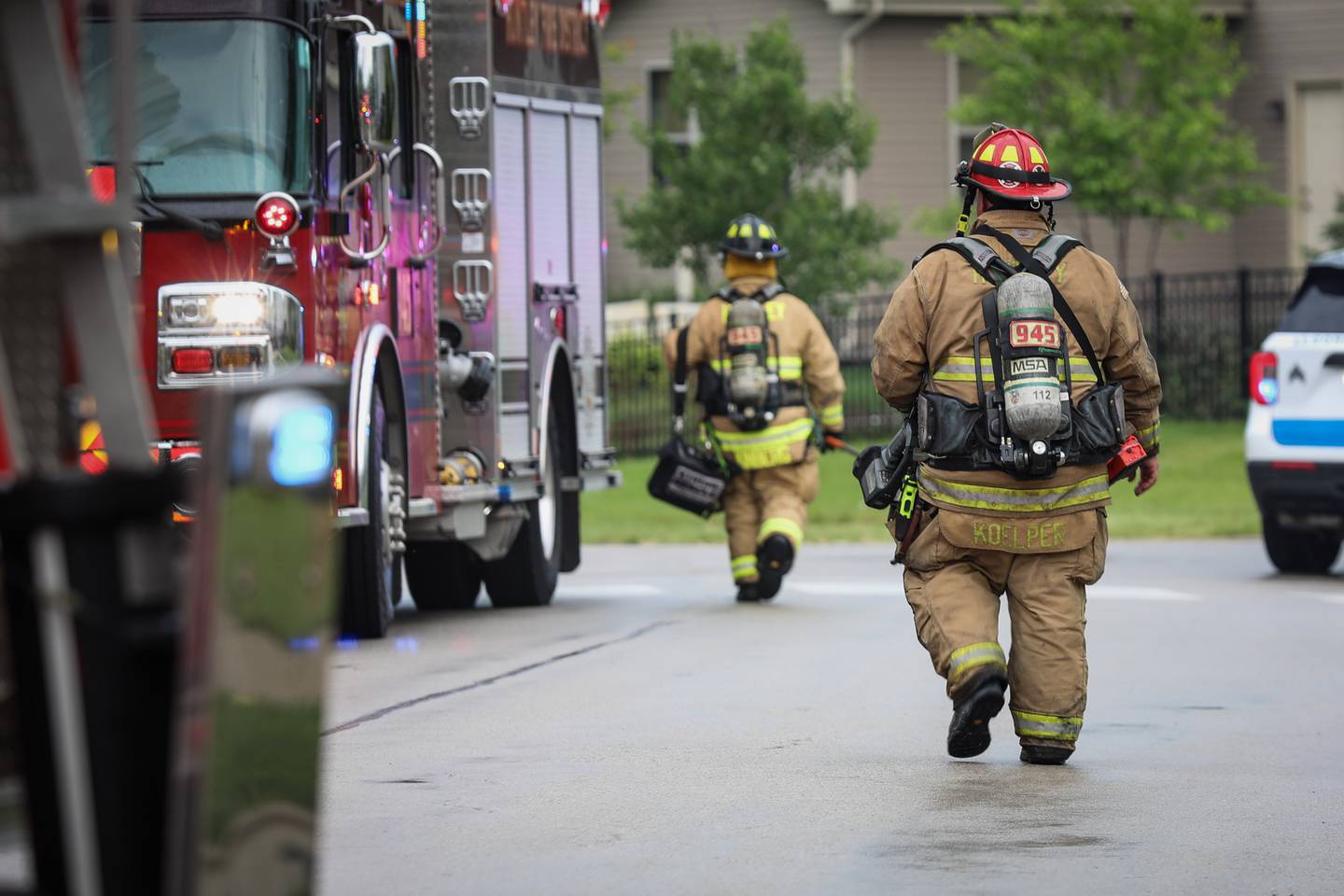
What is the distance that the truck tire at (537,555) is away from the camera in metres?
13.4

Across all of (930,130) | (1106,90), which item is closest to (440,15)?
(1106,90)

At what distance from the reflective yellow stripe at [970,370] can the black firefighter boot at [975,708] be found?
3.13 ft

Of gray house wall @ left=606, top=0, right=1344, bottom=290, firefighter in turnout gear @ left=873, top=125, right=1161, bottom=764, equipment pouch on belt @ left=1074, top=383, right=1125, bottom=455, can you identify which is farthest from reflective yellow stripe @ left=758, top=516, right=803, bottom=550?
gray house wall @ left=606, top=0, right=1344, bottom=290

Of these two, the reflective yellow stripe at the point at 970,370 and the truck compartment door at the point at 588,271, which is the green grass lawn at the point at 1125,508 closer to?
the truck compartment door at the point at 588,271

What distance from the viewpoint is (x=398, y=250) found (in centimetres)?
1143

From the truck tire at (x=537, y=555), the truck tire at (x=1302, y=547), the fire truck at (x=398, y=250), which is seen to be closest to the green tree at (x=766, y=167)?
the truck tire at (x=1302, y=547)

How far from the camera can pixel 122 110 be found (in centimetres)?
291

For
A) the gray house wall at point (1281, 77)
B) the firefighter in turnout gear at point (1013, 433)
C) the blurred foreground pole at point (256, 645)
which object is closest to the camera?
the blurred foreground pole at point (256, 645)

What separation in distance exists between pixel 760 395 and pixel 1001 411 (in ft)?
19.2

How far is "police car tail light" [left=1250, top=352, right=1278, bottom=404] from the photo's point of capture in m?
14.0

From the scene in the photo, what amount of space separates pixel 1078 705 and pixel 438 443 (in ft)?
17.0

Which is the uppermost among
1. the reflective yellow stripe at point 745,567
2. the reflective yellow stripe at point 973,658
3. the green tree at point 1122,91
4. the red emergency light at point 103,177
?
the green tree at point 1122,91

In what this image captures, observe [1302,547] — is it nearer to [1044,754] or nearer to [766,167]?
[1044,754]

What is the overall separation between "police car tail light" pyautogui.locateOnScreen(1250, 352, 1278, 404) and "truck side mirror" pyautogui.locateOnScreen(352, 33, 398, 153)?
5.92 m
